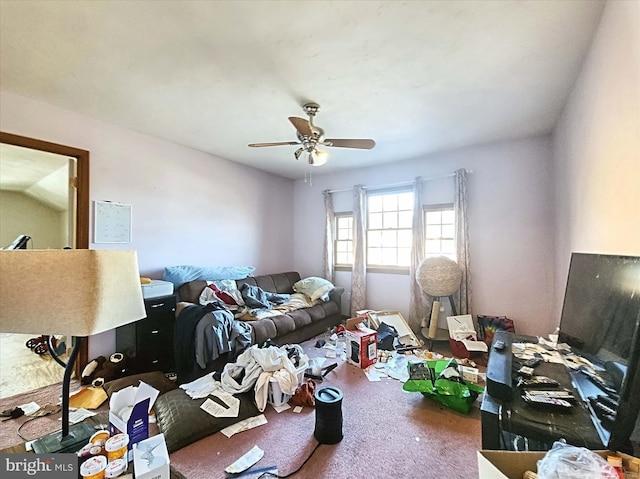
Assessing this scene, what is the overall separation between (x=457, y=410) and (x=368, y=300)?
241 centimetres

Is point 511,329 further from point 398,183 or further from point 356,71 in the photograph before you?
point 356,71

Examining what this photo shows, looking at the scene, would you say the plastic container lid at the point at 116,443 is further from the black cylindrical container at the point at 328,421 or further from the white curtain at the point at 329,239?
the white curtain at the point at 329,239

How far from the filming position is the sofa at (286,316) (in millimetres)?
3202

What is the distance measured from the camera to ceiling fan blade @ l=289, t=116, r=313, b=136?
229 cm

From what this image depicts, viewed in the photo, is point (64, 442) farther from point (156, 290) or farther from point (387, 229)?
point (387, 229)

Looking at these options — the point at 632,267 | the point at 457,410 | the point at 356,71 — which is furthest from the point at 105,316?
the point at 457,410

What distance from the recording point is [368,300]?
15.0ft

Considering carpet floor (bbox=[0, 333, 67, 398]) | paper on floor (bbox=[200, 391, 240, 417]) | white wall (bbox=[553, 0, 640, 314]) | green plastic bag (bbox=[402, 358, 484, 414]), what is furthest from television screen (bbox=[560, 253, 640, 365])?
carpet floor (bbox=[0, 333, 67, 398])

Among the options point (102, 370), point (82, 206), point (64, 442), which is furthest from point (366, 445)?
point (82, 206)

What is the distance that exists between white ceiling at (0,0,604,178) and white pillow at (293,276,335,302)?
7.57 ft

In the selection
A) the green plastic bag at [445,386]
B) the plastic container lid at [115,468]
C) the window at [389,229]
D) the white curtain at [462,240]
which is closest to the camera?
the plastic container lid at [115,468]

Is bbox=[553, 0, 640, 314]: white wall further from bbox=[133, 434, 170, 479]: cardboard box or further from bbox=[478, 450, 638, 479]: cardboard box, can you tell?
bbox=[133, 434, 170, 479]: cardboard box
